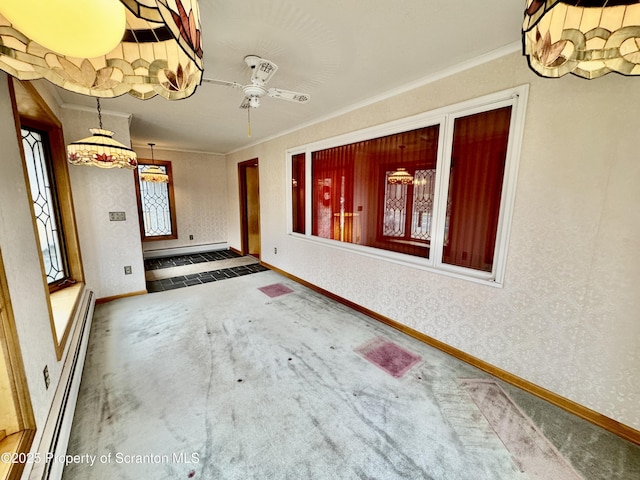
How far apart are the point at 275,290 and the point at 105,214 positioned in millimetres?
2489

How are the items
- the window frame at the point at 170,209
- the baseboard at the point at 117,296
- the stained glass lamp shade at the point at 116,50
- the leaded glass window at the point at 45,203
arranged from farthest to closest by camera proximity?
the window frame at the point at 170,209 → the baseboard at the point at 117,296 → the leaded glass window at the point at 45,203 → the stained glass lamp shade at the point at 116,50

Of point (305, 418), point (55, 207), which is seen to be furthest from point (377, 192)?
point (55, 207)

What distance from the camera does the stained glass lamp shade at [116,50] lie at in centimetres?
51

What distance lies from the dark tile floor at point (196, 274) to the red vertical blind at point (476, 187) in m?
3.60

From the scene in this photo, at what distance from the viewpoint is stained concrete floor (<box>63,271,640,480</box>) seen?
137 cm

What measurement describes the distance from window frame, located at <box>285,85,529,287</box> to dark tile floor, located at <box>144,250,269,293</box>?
2.57m

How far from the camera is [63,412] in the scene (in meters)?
1.50

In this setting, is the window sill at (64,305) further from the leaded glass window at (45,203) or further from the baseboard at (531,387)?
the baseboard at (531,387)

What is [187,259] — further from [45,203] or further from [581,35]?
[581,35]

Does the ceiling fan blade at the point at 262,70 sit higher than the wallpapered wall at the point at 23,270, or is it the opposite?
the ceiling fan blade at the point at 262,70

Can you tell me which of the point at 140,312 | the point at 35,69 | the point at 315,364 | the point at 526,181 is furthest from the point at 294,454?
the point at 140,312

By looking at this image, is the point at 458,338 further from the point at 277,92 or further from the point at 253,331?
the point at 277,92

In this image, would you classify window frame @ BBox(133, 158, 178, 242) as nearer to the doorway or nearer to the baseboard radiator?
the doorway

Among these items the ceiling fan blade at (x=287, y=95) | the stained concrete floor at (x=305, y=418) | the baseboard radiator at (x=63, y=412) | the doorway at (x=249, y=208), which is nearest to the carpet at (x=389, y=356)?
the stained concrete floor at (x=305, y=418)
